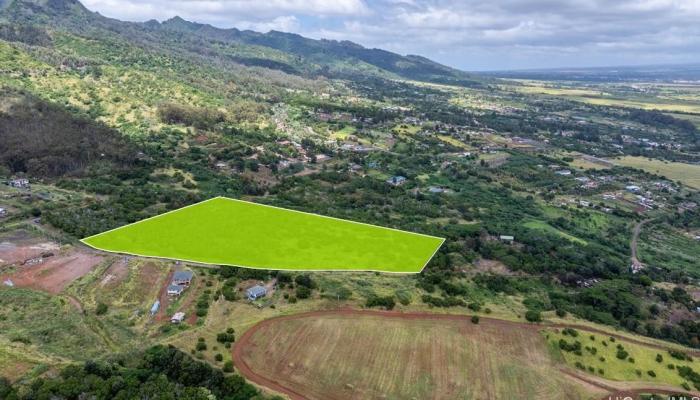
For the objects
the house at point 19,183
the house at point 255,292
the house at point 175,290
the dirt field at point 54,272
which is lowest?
the house at point 255,292

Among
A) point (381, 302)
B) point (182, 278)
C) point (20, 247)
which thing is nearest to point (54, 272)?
point (20, 247)

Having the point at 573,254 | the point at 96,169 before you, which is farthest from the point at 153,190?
the point at 573,254

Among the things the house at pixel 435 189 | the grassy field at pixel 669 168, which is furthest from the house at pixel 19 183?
the grassy field at pixel 669 168

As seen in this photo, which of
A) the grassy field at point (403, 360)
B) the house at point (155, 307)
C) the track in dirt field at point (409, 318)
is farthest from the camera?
the house at point (155, 307)

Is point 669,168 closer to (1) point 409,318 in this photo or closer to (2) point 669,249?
(2) point 669,249

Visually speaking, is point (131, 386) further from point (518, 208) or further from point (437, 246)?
point (518, 208)

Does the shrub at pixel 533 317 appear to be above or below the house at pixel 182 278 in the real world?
below

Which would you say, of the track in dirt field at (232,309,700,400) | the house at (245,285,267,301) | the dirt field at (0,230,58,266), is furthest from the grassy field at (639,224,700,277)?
the dirt field at (0,230,58,266)

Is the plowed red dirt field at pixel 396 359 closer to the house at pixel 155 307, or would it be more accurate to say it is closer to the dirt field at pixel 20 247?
the house at pixel 155 307
